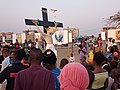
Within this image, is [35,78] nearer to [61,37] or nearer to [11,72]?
[11,72]

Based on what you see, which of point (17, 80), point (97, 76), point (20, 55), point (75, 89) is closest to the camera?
point (75, 89)

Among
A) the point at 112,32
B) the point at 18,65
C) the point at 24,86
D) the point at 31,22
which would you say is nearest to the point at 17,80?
the point at 24,86

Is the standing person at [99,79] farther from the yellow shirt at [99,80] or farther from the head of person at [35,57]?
the head of person at [35,57]

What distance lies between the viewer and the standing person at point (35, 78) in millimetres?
3982

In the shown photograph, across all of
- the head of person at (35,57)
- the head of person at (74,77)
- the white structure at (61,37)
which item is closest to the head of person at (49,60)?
the head of person at (35,57)

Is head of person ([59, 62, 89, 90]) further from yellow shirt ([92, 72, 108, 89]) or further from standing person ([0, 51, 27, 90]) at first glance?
standing person ([0, 51, 27, 90])

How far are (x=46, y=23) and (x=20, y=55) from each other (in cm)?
1495

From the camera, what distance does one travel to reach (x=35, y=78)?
403 centimetres

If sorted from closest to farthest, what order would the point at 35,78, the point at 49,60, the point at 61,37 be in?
the point at 35,78, the point at 49,60, the point at 61,37

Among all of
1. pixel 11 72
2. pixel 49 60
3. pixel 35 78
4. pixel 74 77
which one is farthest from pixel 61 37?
pixel 74 77

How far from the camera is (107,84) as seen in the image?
5285 millimetres

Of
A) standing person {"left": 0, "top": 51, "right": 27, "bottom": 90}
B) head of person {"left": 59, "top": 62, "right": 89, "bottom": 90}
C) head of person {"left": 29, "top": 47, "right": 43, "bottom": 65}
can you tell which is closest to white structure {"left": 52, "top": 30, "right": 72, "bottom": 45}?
standing person {"left": 0, "top": 51, "right": 27, "bottom": 90}

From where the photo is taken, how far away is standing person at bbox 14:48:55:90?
3.98 m

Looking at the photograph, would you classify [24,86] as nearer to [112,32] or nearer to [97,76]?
[97,76]
